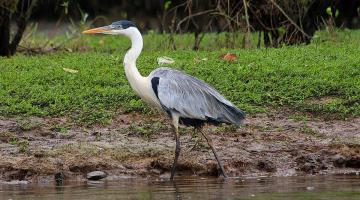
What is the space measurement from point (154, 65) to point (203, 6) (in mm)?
4217

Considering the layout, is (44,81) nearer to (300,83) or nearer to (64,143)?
(64,143)

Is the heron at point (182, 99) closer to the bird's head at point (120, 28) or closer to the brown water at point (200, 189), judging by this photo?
the bird's head at point (120, 28)

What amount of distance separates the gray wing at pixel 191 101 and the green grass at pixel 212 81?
3.98 ft

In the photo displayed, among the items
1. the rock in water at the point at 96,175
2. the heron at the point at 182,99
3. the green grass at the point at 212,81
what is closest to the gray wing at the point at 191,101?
the heron at the point at 182,99

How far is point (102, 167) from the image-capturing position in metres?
9.27

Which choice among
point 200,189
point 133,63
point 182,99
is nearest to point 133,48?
point 133,63

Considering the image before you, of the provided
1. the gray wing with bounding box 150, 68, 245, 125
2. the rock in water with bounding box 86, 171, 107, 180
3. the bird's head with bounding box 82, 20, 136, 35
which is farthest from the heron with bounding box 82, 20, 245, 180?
the rock in water with bounding box 86, 171, 107, 180

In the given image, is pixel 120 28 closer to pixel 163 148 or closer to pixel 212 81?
pixel 163 148

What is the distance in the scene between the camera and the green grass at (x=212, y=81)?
34.2 feet

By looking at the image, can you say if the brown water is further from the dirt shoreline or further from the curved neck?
the curved neck

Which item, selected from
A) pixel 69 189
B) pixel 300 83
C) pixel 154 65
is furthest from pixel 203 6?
pixel 69 189

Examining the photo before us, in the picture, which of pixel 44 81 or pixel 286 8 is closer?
pixel 44 81

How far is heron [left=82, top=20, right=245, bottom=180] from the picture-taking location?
358 inches

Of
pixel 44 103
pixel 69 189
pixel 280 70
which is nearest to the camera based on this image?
pixel 69 189
